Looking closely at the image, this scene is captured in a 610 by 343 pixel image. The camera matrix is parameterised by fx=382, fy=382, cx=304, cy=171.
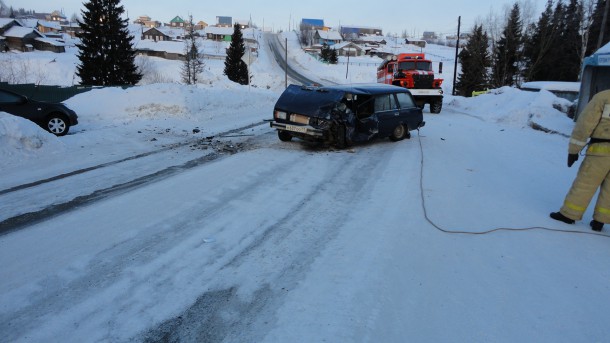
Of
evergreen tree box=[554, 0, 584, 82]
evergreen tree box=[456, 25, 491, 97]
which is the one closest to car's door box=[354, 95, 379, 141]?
evergreen tree box=[456, 25, 491, 97]

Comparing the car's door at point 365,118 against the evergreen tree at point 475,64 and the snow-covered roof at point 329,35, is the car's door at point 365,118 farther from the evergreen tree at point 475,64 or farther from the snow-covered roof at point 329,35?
the snow-covered roof at point 329,35

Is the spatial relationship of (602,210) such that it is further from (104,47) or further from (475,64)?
(475,64)

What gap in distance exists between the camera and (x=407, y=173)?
294 inches

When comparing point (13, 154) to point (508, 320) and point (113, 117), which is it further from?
point (508, 320)

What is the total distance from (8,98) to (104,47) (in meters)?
27.0

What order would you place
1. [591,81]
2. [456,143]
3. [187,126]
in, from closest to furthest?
[456,143] → [187,126] → [591,81]

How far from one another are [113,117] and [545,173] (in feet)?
43.2

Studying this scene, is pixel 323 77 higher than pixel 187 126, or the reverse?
pixel 323 77

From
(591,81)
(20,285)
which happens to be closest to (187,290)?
(20,285)

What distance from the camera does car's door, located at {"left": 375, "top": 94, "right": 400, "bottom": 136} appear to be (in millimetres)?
10016

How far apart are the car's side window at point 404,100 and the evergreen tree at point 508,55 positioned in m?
33.1

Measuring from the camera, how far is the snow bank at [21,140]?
25.1ft

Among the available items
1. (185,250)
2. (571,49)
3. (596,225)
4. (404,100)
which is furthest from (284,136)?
(571,49)

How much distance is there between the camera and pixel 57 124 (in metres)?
11.0
